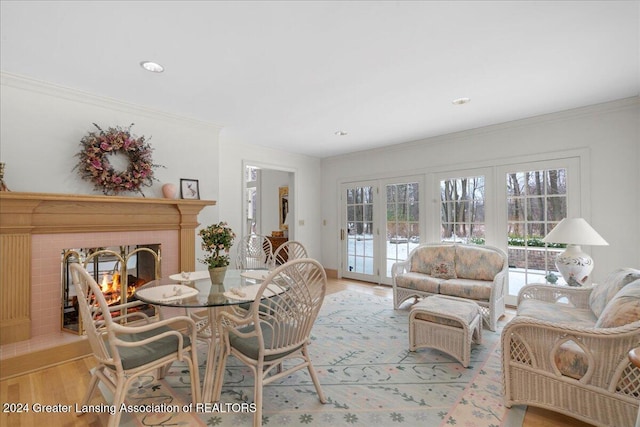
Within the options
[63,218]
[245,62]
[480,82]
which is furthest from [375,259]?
[63,218]

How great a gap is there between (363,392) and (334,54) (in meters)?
2.49

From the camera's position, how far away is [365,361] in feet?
8.34

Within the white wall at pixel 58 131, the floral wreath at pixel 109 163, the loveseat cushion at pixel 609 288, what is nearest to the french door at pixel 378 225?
the loveseat cushion at pixel 609 288

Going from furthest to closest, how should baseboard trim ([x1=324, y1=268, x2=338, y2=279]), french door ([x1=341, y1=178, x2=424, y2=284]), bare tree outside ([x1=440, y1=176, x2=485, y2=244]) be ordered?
baseboard trim ([x1=324, y1=268, x2=338, y2=279]) < french door ([x1=341, y1=178, x2=424, y2=284]) < bare tree outside ([x1=440, y1=176, x2=485, y2=244])

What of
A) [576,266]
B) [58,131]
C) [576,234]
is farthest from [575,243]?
[58,131]

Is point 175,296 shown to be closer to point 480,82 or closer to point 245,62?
point 245,62

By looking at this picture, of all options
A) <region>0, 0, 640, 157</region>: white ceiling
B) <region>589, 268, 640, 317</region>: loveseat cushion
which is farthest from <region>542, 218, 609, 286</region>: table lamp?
<region>0, 0, 640, 157</region>: white ceiling

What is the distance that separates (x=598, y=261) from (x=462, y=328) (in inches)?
86.4

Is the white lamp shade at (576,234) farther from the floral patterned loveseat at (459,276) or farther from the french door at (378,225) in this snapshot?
the french door at (378,225)

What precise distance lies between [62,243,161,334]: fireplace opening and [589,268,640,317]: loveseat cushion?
12.6 ft

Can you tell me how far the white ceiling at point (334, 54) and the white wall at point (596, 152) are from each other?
26 cm

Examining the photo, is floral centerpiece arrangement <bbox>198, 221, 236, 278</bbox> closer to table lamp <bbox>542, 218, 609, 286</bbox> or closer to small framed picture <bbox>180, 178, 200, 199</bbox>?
small framed picture <bbox>180, 178, 200, 199</bbox>

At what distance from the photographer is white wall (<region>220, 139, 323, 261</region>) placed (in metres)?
4.62

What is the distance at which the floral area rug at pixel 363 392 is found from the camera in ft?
5.95
